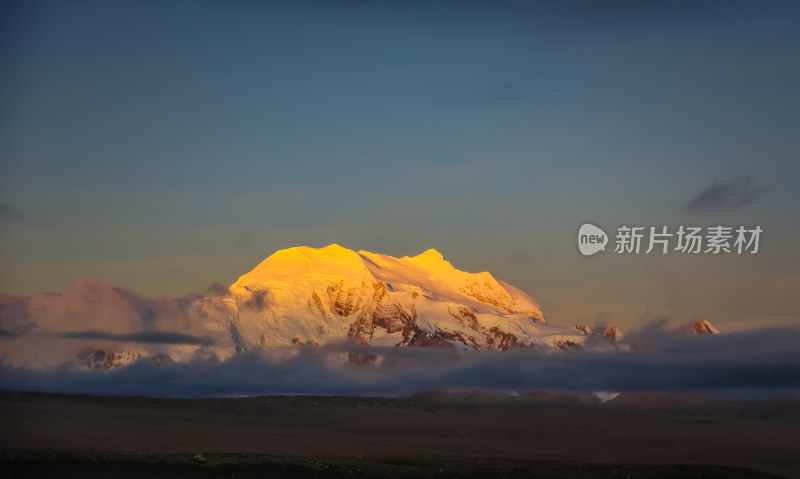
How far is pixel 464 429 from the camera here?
19312 centimetres

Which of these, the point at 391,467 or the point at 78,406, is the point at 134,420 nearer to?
the point at 78,406

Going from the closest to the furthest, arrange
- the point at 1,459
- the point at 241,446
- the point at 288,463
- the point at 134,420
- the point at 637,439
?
the point at 1,459 < the point at 288,463 < the point at 241,446 < the point at 134,420 < the point at 637,439

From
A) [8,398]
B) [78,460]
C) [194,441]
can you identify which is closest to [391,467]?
[78,460]

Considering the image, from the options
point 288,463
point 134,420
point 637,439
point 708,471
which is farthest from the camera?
point 637,439

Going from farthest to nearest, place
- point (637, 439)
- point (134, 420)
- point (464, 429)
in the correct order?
point (464, 429)
point (637, 439)
point (134, 420)

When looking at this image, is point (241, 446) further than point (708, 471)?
Yes

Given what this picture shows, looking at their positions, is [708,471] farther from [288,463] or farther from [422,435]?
[422,435]

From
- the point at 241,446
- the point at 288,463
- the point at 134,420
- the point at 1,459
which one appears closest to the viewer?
the point at 1,459

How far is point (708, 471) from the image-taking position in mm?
68500

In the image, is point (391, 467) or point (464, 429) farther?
point (464, 429)

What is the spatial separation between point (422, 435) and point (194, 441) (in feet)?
202

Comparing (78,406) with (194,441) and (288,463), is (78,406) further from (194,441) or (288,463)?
(288,463)

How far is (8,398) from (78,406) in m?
13.6

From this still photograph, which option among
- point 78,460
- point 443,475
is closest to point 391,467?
point 443,475
